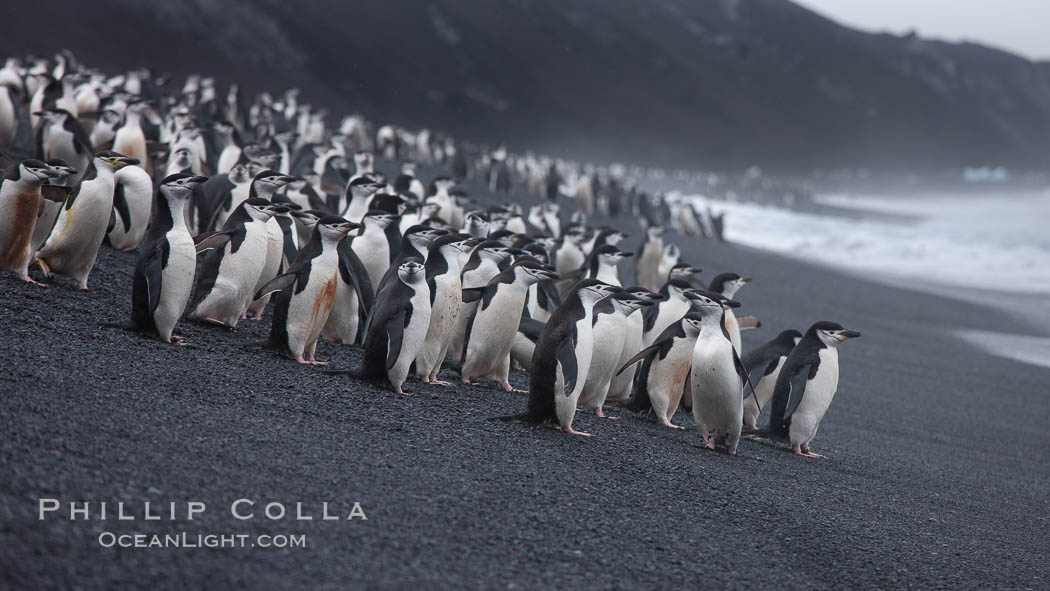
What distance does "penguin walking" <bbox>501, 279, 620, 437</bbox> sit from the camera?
16.3 feet

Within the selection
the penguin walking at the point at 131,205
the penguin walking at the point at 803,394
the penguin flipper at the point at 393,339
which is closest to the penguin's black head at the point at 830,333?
the penguin walking at the point at 803,394

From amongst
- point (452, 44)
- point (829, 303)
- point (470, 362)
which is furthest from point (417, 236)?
point (452, 44)

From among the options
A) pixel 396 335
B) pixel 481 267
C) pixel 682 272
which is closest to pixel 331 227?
pixel 396 335

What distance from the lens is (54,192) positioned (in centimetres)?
589

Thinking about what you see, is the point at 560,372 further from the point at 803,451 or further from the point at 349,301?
the point at 349,301

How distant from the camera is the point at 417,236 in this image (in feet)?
20.1

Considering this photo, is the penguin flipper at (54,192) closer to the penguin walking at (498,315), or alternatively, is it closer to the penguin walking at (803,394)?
the penguin walking at (498,315)

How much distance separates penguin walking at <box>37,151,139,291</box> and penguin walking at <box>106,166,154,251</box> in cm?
64

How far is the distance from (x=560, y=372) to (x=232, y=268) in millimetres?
2101

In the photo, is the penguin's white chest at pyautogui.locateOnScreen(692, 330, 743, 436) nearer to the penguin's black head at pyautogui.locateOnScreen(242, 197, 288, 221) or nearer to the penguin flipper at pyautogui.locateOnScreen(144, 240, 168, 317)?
the penguin's black head at pyautogui.locateOnScreen(242, 197, 288, 221)

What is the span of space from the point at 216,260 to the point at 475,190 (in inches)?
616

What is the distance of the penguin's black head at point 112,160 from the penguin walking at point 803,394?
433 centimetres

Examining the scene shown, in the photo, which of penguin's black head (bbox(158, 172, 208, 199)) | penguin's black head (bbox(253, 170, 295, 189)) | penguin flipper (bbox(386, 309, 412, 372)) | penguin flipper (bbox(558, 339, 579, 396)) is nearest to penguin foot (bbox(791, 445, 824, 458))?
penguin flipper (bbox(558, 339, 579, 396))

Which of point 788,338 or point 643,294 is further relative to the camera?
point 788,338
